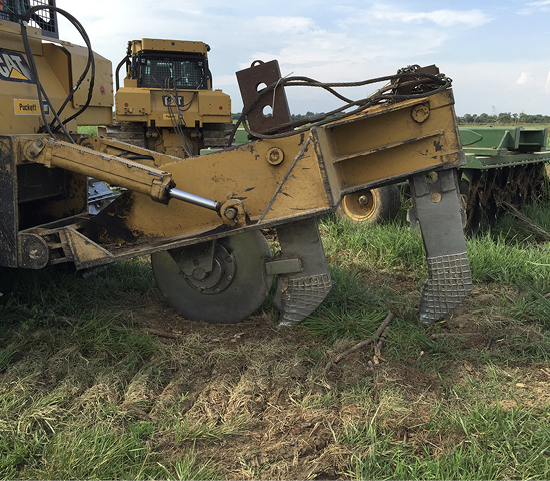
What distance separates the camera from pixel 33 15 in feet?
12.0

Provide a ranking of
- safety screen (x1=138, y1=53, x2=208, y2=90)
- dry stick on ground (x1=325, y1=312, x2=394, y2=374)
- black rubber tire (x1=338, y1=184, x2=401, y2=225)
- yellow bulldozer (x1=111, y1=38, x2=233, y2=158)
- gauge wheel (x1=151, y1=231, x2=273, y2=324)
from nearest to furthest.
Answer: dry stick on ground (x1=325, y1=312, x2=394, y2=374) < gauge wheel (x1=151, y1=231, x2=273, y2=324) < black rubber tire (x1=338, y1=184, x2=401, y2=225) < yellow bulldozer (x1=111, y1=38, x2=233, y2=158) < safety screen (x1=138, y1=53, x2=208, y2=90)

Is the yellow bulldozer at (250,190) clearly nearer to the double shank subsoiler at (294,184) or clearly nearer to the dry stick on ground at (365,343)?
the double shank subsoiler at (294,184)

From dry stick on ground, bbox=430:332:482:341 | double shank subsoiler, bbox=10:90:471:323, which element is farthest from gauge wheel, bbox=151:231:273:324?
dry stick on ground, bbox=430:332:482:341

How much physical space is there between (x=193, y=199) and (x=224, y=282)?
2.11 feet

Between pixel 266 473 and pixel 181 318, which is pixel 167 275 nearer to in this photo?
pixel 181 318

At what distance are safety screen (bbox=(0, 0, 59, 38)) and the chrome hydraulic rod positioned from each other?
61.5 inches

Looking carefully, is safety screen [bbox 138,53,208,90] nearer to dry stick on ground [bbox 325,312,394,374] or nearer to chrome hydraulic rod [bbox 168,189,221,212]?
chrome hydraulic rod [bbox 168,189,221,212]

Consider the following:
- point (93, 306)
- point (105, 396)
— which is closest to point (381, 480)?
point (105, 396)

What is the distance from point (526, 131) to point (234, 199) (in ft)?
15.7

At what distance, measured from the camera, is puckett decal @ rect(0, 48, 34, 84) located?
3.21 m

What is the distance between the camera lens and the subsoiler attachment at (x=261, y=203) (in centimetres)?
280

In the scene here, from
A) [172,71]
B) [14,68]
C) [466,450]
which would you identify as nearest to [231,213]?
[466,450]

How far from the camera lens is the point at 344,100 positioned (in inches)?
116

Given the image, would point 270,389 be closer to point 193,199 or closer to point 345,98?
point 193,199
